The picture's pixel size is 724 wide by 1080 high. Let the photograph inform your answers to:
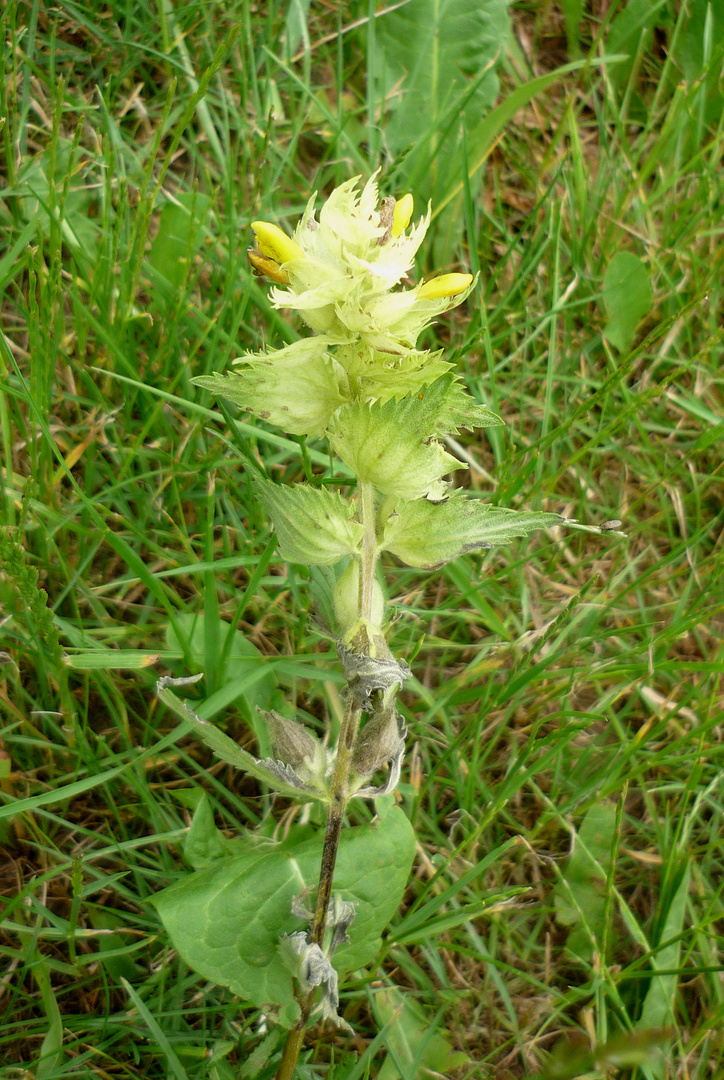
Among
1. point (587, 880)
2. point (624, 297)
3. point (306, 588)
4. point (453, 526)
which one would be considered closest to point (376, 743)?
point (453, 526)

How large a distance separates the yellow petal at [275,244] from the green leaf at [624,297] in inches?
61.2

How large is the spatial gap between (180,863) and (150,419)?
3.44 ft

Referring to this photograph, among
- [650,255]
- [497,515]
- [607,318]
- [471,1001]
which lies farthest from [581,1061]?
[650,255]

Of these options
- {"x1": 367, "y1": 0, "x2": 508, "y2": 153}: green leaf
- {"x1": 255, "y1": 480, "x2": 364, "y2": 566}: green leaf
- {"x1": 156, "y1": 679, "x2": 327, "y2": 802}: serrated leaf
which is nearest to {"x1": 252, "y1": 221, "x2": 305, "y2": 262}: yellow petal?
{"x1": 255, "y1": 480, "x2": 364, "y2": 566}: green leaf

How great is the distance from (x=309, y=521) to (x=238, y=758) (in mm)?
436

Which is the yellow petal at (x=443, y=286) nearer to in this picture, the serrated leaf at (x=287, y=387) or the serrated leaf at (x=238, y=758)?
the serrated leaf at (x=287, y=387)

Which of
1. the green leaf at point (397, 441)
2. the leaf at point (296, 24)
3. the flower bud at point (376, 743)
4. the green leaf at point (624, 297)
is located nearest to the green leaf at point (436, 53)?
the leaf at point (296, 24)

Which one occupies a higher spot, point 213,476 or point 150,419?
point 150,419

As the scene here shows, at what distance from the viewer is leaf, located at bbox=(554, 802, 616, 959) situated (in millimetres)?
2064

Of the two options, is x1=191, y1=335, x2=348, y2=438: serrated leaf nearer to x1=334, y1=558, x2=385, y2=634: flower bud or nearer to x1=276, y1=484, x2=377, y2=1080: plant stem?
x1=276, y1=484, x2=377, y2=1080: plant stem

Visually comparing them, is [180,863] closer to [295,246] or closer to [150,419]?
[150,419]

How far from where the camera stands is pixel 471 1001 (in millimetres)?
2002

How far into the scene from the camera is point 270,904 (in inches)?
63.2

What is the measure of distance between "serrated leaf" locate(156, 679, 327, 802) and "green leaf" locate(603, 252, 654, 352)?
5.79ft
